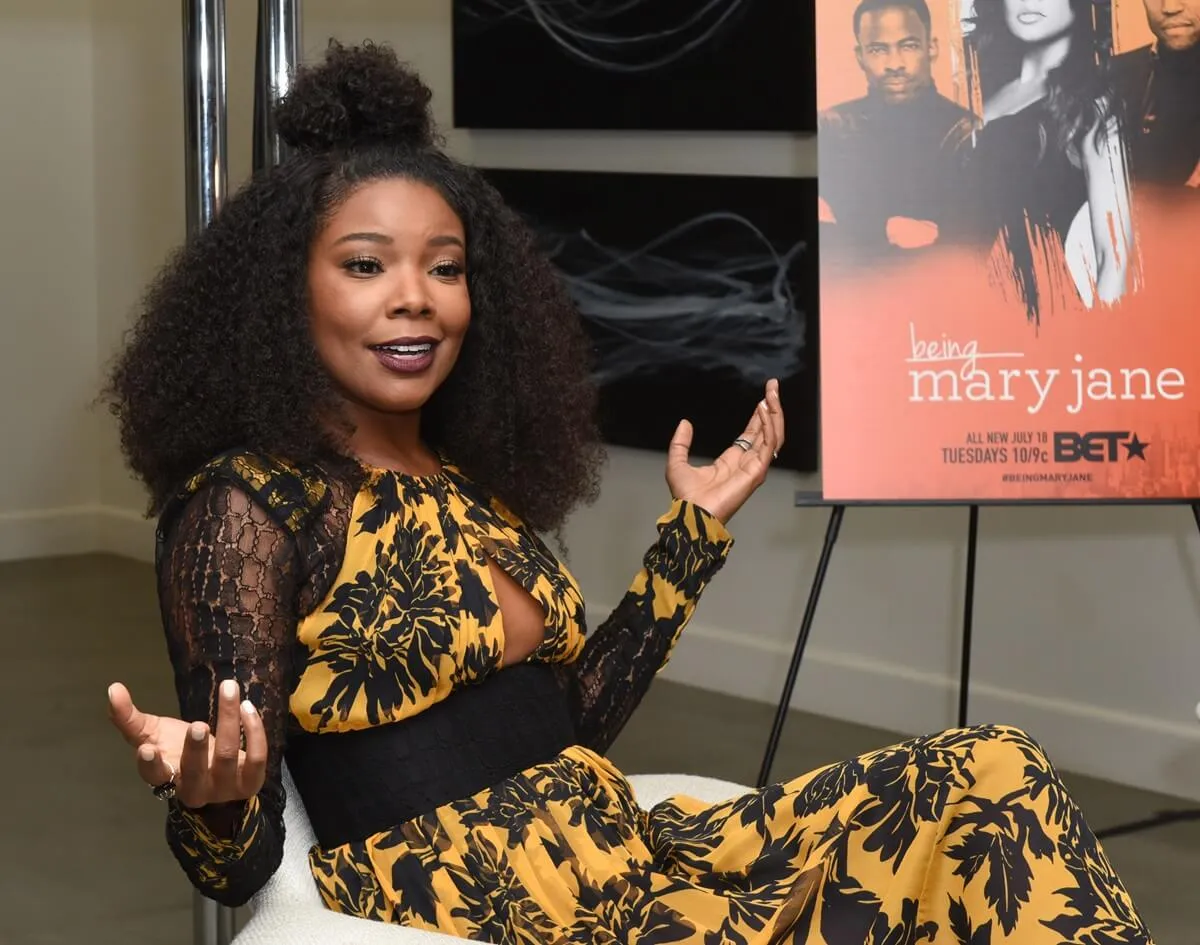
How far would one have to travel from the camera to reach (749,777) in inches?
148

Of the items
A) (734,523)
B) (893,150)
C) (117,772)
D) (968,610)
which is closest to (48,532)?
(117,772)

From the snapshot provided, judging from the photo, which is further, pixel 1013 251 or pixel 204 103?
pixel 1013 251

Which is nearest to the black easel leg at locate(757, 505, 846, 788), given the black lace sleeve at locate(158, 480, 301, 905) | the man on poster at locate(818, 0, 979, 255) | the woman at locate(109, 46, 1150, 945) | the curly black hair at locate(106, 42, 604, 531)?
the man on poster at locate(818, 0, 979, 255)

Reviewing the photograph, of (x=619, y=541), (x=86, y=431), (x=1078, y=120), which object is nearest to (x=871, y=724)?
(x=619, y=541)

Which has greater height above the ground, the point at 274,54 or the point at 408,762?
the point at 274,54

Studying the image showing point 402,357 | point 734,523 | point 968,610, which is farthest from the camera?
point 734,523

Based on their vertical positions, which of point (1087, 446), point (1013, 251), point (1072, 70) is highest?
point (1072, 70)

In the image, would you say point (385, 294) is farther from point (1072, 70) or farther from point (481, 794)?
point (1072, 70)

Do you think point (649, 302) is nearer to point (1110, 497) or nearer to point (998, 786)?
point (1110, 497)

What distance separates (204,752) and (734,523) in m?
3.06

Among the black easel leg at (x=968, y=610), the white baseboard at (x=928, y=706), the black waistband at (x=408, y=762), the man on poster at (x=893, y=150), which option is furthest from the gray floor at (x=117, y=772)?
the black waistband at (x=408, y=762)

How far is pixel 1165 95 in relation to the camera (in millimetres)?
2766

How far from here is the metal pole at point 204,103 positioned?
2.22 metres

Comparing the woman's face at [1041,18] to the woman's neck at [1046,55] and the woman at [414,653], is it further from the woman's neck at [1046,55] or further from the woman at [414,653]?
the woman at [414,653]
